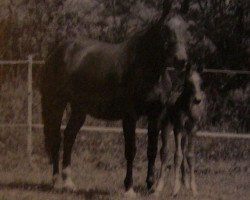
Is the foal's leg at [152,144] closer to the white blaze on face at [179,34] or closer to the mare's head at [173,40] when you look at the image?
the mare's head at [173,40]

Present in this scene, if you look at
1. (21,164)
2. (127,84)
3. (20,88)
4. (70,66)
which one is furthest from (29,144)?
(127,84)

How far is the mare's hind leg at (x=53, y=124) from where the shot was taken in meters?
9.73

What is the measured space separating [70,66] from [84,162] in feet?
10.7

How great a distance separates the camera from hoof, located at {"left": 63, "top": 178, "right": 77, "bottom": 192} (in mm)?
8898

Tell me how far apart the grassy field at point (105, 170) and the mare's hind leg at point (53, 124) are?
17.3 inches

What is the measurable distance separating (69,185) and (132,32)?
234 inches

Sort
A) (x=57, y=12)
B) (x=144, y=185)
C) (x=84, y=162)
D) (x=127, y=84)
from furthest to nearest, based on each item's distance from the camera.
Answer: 1. (x=57, y=12)
2. (x=84, y=162)
3. (x=144, y=185)
4. (x=127, y=84)

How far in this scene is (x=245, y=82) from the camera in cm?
1432

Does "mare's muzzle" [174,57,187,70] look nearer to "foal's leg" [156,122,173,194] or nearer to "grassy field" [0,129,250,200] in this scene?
"foal's leg" [156,122,173,194]

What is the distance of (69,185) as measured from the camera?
29.8ft

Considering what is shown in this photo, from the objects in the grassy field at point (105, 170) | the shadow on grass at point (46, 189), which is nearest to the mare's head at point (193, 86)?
the grassy field at point (105, 170)

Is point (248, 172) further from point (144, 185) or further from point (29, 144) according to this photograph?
point (29, 144)

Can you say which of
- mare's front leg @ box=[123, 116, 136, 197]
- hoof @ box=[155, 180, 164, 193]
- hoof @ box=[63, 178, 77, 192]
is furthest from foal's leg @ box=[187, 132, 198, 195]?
hoof @ box=[63, 178, 77, 192]

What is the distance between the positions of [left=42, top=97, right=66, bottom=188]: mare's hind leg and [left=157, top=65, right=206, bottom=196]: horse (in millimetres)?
1811
